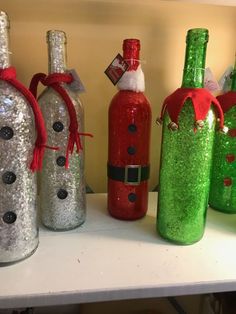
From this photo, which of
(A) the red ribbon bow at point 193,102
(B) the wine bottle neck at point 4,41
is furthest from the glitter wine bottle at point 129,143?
(B) the wine bottle neck at point 4,41

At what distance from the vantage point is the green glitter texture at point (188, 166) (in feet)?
1.52

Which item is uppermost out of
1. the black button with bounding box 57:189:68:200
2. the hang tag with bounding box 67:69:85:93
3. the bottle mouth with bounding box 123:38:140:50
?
the bottle mouth with bounding box 123:38:140:50

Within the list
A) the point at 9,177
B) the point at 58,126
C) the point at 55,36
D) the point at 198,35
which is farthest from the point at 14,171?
the point at 198,35

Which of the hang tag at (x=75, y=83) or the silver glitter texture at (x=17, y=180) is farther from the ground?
the hang tag at (x=75, y=83)

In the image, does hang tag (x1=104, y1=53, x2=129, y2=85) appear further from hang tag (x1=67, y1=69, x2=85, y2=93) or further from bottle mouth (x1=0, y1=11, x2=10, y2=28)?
bottle mouth (x1=0, y1=11, x2=10, y2=28)

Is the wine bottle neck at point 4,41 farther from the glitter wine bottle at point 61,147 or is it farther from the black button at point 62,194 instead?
the black button at point 62,194

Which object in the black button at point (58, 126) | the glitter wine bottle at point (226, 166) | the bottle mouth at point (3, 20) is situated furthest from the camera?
the glitter wine bottle at point (226, 166)

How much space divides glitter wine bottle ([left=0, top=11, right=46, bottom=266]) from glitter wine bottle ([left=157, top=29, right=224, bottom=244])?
8.0 inches

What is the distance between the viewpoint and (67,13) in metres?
0.65

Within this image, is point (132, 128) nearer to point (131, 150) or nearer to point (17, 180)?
point (131, 150)

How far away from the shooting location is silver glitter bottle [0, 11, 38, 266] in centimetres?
39

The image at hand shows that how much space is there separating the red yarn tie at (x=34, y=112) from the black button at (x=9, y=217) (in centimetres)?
7

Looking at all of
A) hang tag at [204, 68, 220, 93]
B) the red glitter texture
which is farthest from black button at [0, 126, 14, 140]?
hang tag at [204, 68, 220, 93]

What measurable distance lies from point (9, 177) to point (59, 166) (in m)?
0.11
